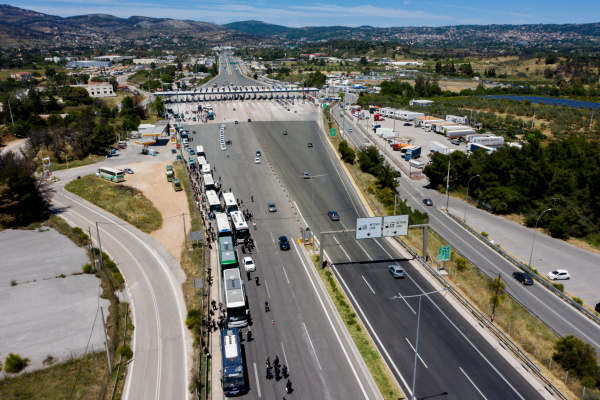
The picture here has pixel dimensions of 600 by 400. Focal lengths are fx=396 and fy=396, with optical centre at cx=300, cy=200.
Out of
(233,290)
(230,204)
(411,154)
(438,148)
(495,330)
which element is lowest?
(495,330)

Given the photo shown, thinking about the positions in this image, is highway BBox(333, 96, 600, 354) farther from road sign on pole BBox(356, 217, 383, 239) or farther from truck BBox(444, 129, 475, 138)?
truck BBox(444, 129, 475, 138)

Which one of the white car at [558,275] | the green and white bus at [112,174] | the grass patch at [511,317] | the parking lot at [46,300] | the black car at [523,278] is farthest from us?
the green and white bus at [112,174]

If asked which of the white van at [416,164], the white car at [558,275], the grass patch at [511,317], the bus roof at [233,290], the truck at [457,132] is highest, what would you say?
the truck at [457,132]

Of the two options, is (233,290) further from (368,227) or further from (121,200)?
(121,200)

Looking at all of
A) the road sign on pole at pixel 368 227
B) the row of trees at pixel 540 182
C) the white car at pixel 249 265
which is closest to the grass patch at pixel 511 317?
the road sign on pole at pixel 368 227

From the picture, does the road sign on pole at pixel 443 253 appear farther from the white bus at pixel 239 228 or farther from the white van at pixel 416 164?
the white van at pixel 416 164

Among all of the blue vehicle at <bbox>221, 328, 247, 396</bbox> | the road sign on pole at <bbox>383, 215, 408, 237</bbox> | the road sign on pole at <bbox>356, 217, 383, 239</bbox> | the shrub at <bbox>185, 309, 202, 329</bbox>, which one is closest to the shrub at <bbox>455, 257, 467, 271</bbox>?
the road sign on pole at <bbox>383, 215, 408, 237</bbox>

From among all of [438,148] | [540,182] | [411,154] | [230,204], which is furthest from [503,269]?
[438,148]
